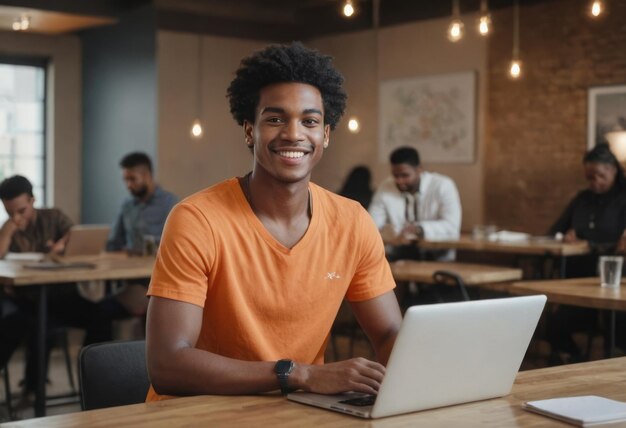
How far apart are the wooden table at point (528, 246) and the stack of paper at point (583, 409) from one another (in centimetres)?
474

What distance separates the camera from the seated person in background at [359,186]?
9.13 metres

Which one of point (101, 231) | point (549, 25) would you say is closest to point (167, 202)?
point (101, 231)

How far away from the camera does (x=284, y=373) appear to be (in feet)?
6.49

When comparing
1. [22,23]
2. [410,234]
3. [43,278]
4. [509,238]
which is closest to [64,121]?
[22,23]

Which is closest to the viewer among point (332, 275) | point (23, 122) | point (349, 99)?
point (332, 275)

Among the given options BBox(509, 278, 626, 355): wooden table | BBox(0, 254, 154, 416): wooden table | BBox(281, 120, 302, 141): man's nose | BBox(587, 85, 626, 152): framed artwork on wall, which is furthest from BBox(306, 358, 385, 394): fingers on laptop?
BBox(587, 85, 626, 152): framed artwork on wall

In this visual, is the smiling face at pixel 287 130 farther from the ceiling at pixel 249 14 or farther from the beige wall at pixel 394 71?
the beige wall at pixel 394 71

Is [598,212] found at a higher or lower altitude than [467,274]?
higher

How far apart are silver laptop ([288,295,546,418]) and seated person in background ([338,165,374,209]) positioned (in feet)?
22.8

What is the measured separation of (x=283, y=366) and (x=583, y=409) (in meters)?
0.59

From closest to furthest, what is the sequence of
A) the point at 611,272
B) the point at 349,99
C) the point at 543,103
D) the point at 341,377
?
the point at 341,377, the point at 611,272, the point at 543,103, the point at 349,99

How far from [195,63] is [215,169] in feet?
3.61

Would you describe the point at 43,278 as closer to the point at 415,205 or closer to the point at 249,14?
the point at 415,205

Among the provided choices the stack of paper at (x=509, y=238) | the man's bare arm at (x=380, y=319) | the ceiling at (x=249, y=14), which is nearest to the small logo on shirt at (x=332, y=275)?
the man's bare arm at (x=380, y=319)
